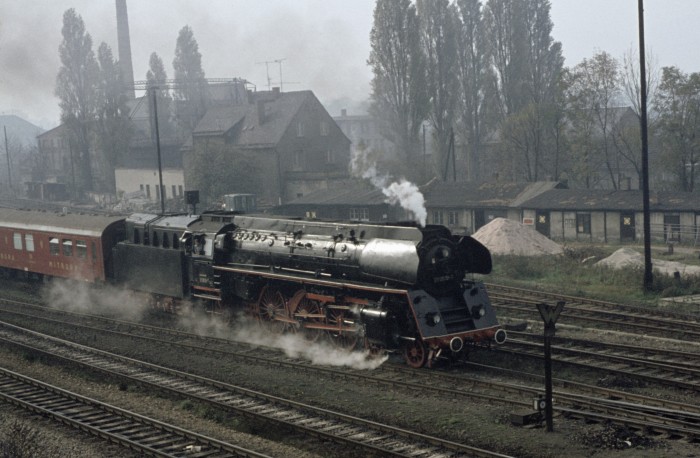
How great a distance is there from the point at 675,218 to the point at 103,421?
3536 cm

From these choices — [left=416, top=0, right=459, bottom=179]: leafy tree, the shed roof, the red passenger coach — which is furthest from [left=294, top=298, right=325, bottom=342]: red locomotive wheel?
[left=416, top=0, right=459, bottom=179]: leafy tree

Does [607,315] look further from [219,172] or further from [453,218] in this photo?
[219,172]

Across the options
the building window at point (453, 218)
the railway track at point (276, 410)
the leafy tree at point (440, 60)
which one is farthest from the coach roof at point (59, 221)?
the leafy tree at point (440, 60)

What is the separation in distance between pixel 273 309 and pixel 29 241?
16395mm

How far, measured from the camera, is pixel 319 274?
18.4m

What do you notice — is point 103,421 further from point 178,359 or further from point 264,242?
point 264,242

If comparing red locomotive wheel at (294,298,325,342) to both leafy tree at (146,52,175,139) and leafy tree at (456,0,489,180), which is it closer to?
leafy tree at (456,0,489,180)

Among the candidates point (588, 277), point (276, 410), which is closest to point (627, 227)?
point (588, 277)

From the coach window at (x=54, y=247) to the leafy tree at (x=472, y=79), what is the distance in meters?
50.7

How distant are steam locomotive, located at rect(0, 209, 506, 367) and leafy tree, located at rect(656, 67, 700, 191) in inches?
1432

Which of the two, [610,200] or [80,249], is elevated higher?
[610,200]

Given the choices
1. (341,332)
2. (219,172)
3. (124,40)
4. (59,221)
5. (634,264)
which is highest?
(124,40)

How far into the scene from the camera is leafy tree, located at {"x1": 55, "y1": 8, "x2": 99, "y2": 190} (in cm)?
8619

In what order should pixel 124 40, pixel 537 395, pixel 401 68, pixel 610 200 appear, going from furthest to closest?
pixel 124 40, pixel 401 68, pixel 610 200, pixel 537 395
